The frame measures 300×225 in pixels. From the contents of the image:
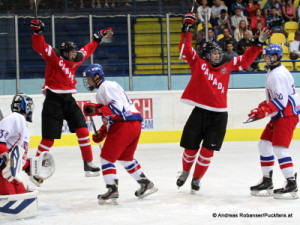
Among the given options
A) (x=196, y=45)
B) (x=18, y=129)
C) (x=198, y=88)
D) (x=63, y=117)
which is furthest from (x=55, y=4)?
(x=18, y=129)

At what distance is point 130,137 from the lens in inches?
255

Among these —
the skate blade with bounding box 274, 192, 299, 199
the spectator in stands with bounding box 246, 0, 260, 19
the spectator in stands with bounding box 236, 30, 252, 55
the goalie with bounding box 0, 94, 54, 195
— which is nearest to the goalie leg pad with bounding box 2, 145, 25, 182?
the goalie with bounding box 0, 94, 54, 195

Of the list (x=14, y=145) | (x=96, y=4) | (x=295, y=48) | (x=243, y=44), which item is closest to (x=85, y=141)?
(x=14, y=145)

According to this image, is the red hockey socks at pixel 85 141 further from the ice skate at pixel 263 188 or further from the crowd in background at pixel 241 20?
the crowd in background at pixel 241 20

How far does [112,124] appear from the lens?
6.50 meters

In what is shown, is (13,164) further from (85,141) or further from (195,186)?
(85,141)

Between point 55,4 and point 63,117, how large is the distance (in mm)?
3878

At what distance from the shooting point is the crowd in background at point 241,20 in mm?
12297

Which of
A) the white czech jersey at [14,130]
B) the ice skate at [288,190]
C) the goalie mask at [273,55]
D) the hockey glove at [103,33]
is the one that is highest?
the hockey glove at [103,33]

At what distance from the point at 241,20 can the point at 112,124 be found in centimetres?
721

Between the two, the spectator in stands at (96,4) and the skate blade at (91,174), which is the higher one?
the spectator in stands at (96,4)

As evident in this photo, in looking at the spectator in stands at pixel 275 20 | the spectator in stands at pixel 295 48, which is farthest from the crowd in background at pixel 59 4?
the spectator in stands at pixel 275 20

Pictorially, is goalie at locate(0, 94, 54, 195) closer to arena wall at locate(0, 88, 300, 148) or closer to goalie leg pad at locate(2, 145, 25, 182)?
goalie leg pad at locate(2, 145, 25, 182)

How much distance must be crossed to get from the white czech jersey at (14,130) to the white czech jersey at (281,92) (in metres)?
2.05
